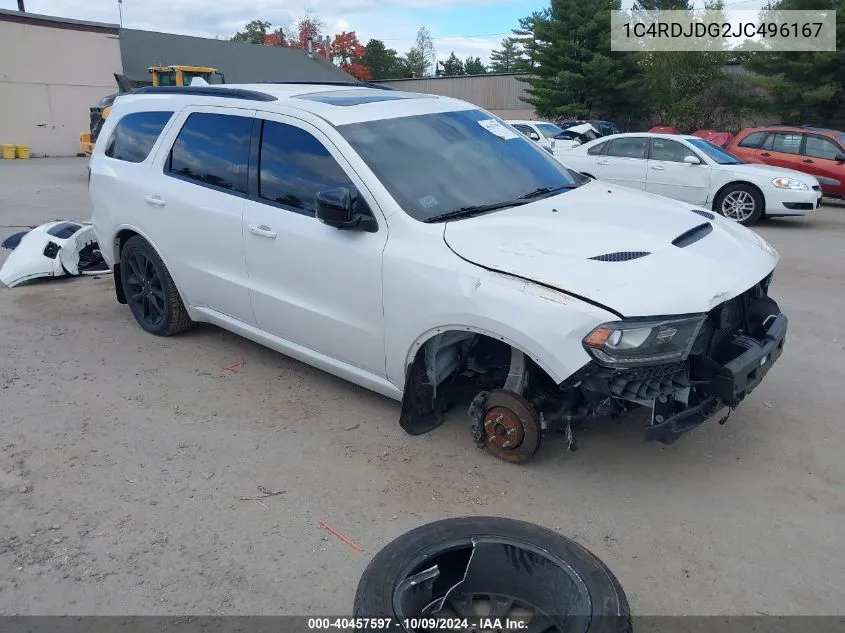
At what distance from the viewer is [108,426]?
170 inches

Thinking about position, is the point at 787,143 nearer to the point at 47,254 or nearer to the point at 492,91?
the point at 47,254

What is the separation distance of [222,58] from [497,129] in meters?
41.8

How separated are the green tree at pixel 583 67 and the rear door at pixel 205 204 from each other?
33.4m

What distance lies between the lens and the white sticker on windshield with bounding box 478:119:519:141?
4.84 meters

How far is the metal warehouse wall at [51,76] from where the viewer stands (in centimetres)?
2777

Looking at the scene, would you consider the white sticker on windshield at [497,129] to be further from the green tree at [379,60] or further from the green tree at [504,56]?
the green tree at [504,56]

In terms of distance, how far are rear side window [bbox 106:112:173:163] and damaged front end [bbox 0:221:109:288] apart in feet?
6.66

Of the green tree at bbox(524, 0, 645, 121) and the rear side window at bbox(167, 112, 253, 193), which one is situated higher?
the green tree at bbox(524, 0, 645, 121)

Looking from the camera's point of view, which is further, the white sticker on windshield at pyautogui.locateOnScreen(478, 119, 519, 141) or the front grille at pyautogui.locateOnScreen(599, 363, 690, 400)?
the white sticker on windshield at pyautogui.locateOnScreen(478, 119, 519, 141)

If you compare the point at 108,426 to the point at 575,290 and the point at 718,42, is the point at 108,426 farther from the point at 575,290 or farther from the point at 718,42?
the point at 718,42

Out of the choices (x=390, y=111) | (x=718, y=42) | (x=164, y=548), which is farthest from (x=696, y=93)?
(x=164, y=548)

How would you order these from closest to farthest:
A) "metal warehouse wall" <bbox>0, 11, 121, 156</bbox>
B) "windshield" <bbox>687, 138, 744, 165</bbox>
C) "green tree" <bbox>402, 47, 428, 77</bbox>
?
"windshield" <bbox>687, 138, 744, 165</bbox> < "metal warehouse wall" <bbox>0, 11, 121, 156</bbox> < "green tree" <bbox>402, 47, 428, 77</bbox>

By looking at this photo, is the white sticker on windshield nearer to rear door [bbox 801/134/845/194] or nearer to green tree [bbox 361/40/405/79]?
rear door [bbox 801/134/845/194]

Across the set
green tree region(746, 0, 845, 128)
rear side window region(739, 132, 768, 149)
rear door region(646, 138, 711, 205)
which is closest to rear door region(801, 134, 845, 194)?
rear side window region(739, 132, 768, 149)
